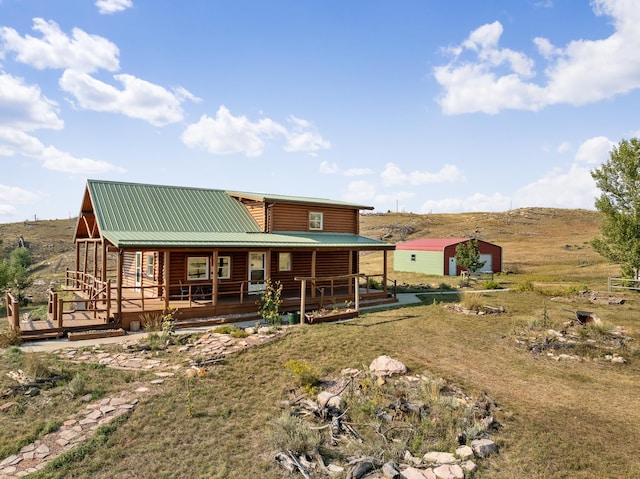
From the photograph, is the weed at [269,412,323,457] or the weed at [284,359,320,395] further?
the weed at [284,359,320,395]

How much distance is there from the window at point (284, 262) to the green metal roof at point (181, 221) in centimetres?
123

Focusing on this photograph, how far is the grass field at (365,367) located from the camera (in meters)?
6.93

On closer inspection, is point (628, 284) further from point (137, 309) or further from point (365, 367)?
point (137, 309)

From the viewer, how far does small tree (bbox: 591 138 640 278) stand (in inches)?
1075

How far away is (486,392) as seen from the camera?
32.0 feet

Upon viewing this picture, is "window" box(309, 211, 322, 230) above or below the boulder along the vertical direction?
above

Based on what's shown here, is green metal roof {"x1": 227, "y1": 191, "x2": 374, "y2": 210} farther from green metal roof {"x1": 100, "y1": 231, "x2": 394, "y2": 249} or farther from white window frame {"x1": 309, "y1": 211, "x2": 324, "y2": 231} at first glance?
green metal roof {"x1": 100, "y1": 231, "x2": 394, "y2": 249}

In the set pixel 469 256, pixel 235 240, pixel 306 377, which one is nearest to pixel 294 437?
pixel 306 377

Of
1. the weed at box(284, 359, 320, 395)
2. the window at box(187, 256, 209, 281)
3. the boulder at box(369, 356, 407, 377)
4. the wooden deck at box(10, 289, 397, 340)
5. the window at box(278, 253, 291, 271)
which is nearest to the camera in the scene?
the weed at box(284, 359, 320, 395)

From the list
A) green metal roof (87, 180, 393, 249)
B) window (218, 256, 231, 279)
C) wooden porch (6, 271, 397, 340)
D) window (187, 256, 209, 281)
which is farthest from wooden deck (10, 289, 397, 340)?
green metal roof (87, 180, 393, 249)

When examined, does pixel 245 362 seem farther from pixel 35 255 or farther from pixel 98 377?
pixel 35 255

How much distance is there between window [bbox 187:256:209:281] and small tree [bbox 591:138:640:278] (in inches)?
1068

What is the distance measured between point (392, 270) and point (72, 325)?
36.3 m

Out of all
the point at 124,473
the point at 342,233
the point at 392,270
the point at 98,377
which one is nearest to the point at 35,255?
the point at 392,270
